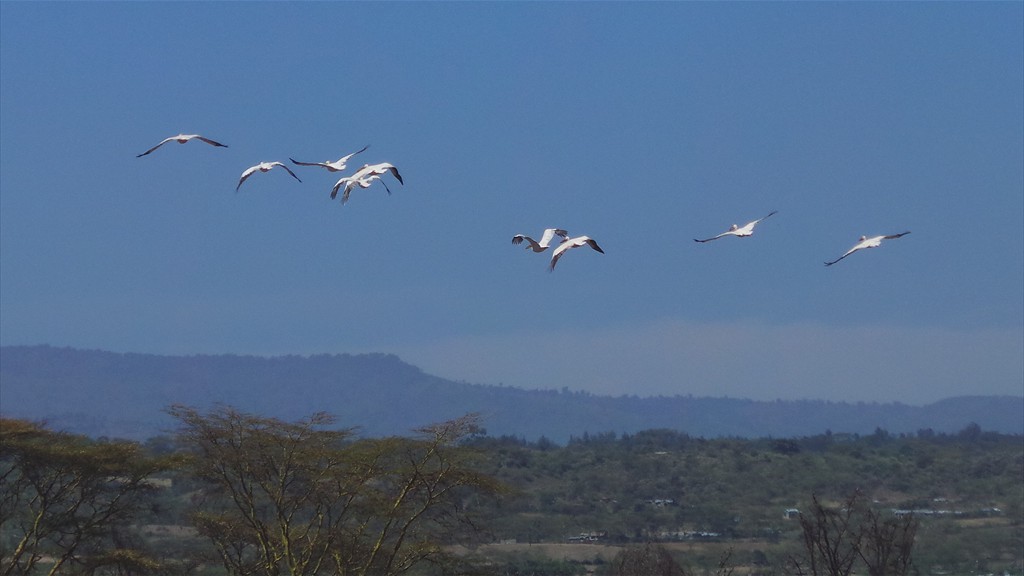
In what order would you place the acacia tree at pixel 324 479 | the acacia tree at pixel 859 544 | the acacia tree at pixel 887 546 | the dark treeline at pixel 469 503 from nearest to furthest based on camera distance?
the acacia tree at pixel 324 479 → the dark treeline at pixel 469 503 → the acacia tree at pixel 859 544 → the acacia tree at pixel 887 546

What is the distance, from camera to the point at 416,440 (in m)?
52.3

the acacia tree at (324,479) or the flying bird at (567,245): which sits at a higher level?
the flying bird at (567,245)

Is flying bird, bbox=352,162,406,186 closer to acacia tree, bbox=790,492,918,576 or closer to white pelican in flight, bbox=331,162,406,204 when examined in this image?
white pelican in flight, bbox=331,162,406,204

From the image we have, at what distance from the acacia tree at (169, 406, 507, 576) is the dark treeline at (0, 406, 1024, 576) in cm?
10

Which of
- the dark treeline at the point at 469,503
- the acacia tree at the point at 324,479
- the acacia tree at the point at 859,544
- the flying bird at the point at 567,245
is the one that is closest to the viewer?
the flying bird at the point at 567,245

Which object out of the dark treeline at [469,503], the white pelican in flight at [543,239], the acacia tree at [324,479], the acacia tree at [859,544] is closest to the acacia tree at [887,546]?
the acacia tree at [859,544]

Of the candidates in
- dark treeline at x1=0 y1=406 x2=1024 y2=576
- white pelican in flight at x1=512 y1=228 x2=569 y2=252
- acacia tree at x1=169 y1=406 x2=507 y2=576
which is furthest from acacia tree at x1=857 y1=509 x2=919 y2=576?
white pelican in flight at x1=512 y1=228 x2=569 y2=252

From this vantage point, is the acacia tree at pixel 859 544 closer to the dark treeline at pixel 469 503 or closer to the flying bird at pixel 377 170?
the dark treeline at pixel 469 503

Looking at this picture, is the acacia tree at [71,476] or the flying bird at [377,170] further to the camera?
the acacia tree at [71,476]

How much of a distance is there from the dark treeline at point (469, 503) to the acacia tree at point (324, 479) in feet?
0.32

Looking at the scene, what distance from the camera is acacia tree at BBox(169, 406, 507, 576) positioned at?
5000 cm

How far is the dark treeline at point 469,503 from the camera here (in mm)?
51000

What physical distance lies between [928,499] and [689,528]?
33.0m

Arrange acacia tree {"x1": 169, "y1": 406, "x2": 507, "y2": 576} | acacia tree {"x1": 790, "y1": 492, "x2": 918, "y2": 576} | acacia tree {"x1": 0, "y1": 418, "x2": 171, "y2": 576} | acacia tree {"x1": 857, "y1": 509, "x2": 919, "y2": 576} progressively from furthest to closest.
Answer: acacia tree {"x1": 0, "y1": 418, "x2": 171, "y2": 576} → acacia tree {"x1": 857, "y1": 509, "x2": 919, "y2": 576} → acacia tree {"x1": 790, "y1": 492, "x2": 918, "y2": 576} → acacia tree {"x1": 169, "y1": 406, "x2": 507, "y2": 576}
